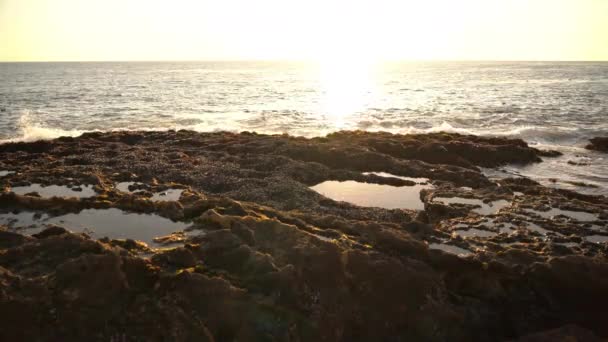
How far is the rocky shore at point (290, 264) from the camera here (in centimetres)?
599

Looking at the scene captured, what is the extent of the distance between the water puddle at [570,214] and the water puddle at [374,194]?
3371mm

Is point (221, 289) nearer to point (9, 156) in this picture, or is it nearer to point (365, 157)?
point (365, 157)

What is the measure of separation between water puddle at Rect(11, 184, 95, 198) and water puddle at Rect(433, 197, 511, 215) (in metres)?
10.7

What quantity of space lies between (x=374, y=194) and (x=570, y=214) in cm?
576

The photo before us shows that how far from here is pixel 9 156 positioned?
54.3 feet

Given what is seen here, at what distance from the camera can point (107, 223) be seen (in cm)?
934

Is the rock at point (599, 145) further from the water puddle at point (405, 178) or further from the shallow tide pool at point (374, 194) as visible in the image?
the shallow tide pool at point (374, 194)

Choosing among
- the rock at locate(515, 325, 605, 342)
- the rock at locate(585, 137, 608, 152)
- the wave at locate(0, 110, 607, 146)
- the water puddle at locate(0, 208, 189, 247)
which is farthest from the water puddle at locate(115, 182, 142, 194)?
the rock at locate(585, 137, 608, 152)

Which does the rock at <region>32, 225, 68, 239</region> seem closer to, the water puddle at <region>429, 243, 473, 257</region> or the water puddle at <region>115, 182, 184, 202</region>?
the water puddle at <region>115, 182, 184, 202</region>

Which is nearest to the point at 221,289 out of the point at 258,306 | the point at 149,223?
the point at 258,306

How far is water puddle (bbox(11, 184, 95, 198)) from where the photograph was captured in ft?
37.4

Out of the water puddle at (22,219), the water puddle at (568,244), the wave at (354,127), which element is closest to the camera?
the water puddle at (22,219)

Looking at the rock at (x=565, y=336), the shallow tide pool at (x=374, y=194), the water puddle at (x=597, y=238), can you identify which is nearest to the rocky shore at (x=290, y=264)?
the rock at (x=565, y=336)

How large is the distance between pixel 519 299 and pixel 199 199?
310 inches
